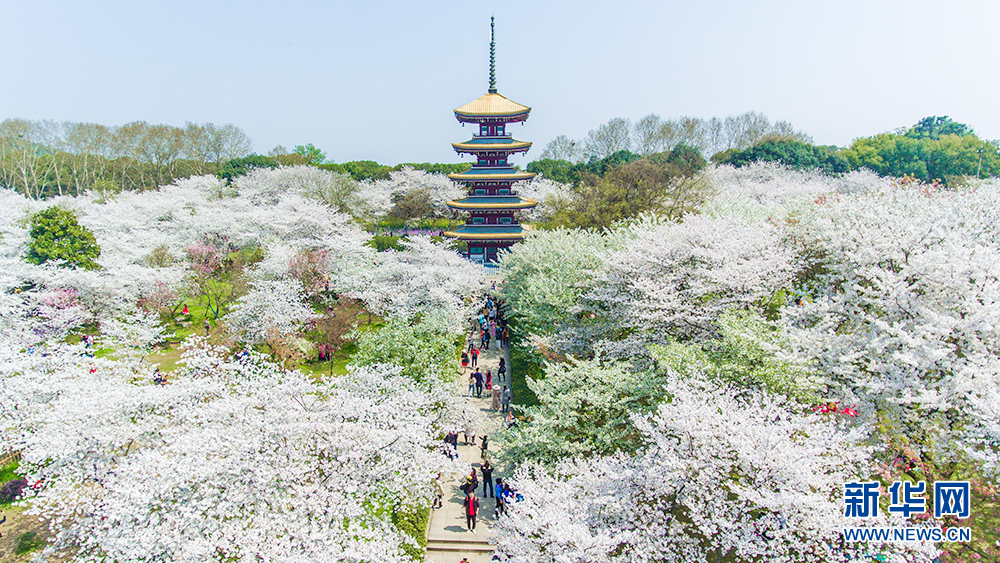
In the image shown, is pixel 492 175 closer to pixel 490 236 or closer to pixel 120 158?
pixel 490 236

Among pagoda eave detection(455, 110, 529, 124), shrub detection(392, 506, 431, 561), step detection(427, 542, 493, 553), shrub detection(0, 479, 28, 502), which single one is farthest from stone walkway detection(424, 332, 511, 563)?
pagoda eave detection(455, 110, 529, 124)

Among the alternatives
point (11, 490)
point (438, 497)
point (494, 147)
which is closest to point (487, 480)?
point (438, 497)

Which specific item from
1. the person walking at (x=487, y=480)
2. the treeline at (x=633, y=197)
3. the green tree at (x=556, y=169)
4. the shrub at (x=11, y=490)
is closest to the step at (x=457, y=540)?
the person walking at (x=487, y=480)

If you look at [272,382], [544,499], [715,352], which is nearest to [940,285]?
[715,352]

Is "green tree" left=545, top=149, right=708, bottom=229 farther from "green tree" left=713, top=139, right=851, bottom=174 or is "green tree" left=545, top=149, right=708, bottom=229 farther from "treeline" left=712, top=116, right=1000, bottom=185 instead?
"treeline" left=712, top=116, right=1000, bottom=185

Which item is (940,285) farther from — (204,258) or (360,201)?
(360,201)
